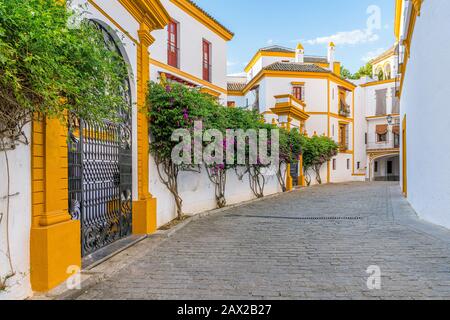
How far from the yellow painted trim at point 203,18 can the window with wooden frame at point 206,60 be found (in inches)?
37.7

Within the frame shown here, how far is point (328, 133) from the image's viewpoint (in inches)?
1126

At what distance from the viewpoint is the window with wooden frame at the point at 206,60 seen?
18203mm

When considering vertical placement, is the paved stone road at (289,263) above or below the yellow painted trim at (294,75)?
below

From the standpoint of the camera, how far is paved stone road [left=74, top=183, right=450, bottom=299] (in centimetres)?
385

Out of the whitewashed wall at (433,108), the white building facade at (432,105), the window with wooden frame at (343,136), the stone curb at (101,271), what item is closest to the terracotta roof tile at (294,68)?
the window with wooden frame at (343,136)

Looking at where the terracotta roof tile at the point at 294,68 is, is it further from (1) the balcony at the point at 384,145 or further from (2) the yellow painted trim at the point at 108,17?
(2) the yellow painted trim at the point at 108,17

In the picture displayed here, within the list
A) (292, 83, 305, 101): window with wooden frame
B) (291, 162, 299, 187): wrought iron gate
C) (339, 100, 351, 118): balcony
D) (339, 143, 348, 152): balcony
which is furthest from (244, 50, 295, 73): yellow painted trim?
(291, 162, 299, 187): wrought iron gate

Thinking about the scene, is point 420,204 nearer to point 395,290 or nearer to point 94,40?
point 395,290

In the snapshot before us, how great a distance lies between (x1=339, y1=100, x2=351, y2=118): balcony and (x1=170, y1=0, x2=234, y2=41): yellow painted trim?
48.1 feet

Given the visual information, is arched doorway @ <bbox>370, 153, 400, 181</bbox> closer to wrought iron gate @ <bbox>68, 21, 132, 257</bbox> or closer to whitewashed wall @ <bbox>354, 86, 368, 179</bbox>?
whitewashed wall @ <bbox>354, 86, 368, 179</bbox>

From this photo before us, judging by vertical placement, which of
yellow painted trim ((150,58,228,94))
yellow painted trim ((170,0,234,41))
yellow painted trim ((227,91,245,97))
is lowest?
yellow painted trim ((150,58,228,94))

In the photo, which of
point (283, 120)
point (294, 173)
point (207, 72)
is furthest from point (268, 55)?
point (207, 72)

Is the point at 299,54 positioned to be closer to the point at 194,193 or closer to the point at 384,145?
the point at 384,145

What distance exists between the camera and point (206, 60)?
18.4 meters
